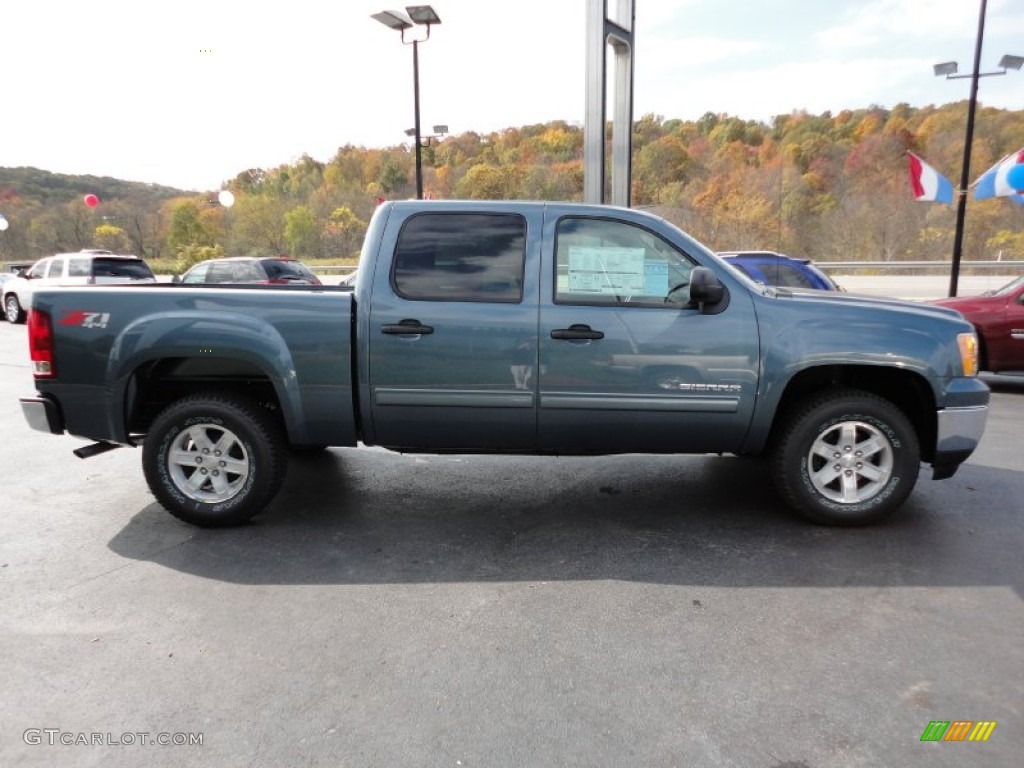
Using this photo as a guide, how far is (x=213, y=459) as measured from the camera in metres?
4.16

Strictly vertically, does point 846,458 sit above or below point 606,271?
below

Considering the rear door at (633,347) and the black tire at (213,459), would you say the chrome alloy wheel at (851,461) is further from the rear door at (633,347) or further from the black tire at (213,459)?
the black tire at (213,459)

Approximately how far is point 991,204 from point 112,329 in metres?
50.4

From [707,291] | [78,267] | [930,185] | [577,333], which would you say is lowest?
[577,333]

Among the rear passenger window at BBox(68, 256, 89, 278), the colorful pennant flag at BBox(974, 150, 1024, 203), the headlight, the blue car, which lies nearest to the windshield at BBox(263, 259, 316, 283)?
the rear passenger window at BBox(68, 256, 89, 278)

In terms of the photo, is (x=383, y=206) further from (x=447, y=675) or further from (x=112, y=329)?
(x=447, y=675)

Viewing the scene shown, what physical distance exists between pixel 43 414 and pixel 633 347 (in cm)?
353

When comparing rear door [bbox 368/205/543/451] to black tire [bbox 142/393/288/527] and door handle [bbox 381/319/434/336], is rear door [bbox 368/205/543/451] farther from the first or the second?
black tire [bbox 142/393/288/527]

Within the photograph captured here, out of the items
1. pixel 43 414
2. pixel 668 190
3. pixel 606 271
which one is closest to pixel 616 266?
pixel 606 271

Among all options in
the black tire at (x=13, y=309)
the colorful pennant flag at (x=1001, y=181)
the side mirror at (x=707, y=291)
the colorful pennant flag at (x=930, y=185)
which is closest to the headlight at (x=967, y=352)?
the side mirror at (x=707, y=291)

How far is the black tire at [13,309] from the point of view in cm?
1828

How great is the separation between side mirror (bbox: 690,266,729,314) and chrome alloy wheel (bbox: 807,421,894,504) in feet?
3.28

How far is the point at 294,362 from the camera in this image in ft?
12.9

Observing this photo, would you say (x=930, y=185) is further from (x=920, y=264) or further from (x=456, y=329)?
(x=920, y=264)
